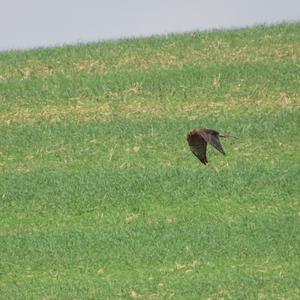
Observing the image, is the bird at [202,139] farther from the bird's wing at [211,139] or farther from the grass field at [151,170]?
the grass field at [151,170]

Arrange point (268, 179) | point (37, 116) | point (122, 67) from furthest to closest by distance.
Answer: point (122, 67)
point (37, 116)
point (268, 179)

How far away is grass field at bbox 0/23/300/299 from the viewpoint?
12594 mm

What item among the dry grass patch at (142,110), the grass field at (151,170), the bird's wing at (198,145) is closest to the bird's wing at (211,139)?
the bird's wing at (198,145)

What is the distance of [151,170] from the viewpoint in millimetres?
16031

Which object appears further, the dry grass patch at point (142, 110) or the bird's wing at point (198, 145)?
the dry grass patch at point (142, 110)

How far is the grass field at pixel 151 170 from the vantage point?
12.6 metres

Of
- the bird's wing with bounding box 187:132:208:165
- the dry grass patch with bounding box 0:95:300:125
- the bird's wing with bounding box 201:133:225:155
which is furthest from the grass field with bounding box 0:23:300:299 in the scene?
the bird's wing with bounding box 201:133:225:155

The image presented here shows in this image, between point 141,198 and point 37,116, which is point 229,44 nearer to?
point 37,116

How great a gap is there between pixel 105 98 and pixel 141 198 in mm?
4220

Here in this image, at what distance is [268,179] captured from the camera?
15484 millimetres

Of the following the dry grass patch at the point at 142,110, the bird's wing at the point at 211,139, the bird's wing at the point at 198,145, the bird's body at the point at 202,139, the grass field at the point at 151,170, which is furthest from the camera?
the dry grass patch at the point at 142,110

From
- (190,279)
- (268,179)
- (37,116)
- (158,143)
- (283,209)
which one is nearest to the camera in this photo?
(190,279)

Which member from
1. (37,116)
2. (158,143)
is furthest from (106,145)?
(37,116)

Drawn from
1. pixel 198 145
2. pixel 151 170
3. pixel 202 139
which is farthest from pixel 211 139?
pixel 151 170
